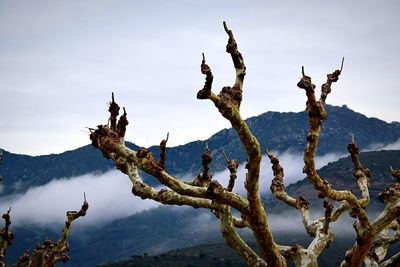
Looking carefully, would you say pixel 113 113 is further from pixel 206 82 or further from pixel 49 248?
pixel 49 248

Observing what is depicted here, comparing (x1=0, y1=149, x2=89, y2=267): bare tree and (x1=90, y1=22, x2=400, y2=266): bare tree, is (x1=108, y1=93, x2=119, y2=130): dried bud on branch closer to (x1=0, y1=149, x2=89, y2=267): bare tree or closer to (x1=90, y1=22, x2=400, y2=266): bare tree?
(x1=90, y1=22, x2=400, y2=266): bare tree

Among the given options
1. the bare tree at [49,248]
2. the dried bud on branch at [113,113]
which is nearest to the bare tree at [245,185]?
the dried bud on branch at [113,113]

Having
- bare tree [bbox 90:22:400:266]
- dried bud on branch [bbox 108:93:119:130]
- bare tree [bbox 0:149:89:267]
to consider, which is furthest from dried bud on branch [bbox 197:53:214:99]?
bare tree [bbox 0:149:89:267]

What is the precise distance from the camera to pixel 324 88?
8414mm

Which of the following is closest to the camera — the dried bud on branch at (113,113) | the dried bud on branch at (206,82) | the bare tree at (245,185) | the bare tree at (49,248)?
the dried bud on branch at (206,82)

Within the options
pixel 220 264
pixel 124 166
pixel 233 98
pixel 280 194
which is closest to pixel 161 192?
pixel 124 166

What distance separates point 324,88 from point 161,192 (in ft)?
12.4

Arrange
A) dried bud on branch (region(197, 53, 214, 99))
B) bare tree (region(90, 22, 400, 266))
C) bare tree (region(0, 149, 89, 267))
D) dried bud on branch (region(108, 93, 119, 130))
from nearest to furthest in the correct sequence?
dried bud on branch (region(197, 53, 214, 99)), bare tree (region(90, 22, 400, 266)), dried bud on branch (region(108, 93, 119, 130)), bare tree (region(0, 149, 89, 267))

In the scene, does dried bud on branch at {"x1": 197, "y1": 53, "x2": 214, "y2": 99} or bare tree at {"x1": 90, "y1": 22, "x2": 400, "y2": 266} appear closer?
dried bud on branch at {"x1": 197, "y1": 53, "x2": 214, "y2": 99}

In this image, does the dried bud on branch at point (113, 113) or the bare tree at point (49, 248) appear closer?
the dried bud on branch at point (113, 113)

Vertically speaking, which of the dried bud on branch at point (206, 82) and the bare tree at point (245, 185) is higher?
the dried bud on branch at point (206, 82)

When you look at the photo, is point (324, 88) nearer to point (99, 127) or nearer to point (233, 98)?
point (233, 98)

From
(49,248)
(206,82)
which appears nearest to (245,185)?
(206,82)

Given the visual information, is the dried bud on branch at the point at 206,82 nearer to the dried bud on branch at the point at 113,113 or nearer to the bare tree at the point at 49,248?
the dried bud on branch at the point at 113,113
